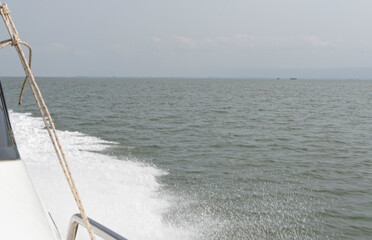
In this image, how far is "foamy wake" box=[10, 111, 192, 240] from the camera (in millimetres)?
6273

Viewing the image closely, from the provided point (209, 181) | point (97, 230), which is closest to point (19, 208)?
point (97, 230)

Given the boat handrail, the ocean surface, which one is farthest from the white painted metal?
the ocean surface

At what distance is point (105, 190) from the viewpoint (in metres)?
7.68

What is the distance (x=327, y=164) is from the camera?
12.4 meters

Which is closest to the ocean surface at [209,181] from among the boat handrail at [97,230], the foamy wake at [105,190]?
the foamy wake at [105,190]

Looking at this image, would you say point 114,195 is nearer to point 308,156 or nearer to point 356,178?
point 356,178

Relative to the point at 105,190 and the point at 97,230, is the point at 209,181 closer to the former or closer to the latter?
the point at 105,190

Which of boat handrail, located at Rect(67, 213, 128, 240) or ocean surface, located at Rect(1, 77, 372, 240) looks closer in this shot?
boat handrail, located at Rect(67, 213, 128, 240)

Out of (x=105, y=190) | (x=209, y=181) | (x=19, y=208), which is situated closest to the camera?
(x=19, y=208)

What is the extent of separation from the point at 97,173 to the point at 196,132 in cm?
941

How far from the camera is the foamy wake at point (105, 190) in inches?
247

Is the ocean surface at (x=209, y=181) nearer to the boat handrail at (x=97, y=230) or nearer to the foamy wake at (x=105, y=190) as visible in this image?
the foamy wake at (x=105, y=190)

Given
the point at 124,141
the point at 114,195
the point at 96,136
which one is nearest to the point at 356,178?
the point at 114,195

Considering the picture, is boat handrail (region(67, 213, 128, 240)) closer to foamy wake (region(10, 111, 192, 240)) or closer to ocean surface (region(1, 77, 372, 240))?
ocean surface (region(1, 77, 372, 240))
